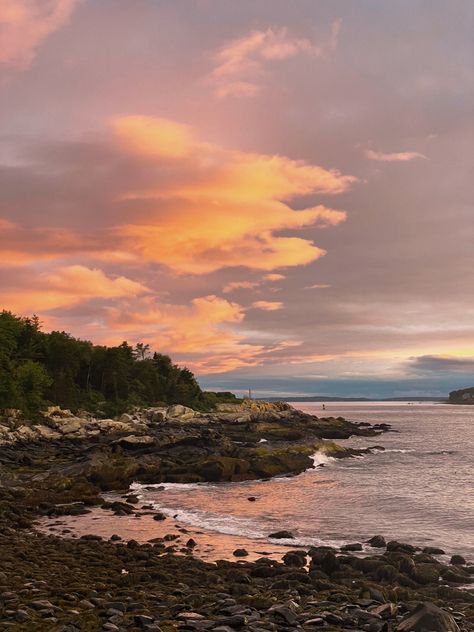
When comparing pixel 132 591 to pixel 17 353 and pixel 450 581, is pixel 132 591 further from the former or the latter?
pixel 17 353

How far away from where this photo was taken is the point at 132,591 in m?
14.3

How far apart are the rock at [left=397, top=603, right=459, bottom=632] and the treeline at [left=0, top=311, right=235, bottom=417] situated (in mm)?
73752

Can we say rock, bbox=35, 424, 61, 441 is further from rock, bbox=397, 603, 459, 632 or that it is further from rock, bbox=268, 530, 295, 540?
rock, bbox=397, 603, 459, 632

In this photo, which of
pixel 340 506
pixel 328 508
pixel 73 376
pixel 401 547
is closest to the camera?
pixel 401 547

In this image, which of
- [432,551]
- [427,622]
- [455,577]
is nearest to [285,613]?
[427,622]

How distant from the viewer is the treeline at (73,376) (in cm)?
8312

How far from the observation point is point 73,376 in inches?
4291

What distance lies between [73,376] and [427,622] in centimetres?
10386

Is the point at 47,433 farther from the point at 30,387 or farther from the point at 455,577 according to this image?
the point at 455,577

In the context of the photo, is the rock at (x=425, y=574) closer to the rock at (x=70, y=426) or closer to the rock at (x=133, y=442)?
the rock at (x=133, y=442)

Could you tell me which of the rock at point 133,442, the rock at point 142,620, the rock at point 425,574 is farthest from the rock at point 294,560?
the rock at point 133,442

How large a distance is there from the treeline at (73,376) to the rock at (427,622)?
7375 cm

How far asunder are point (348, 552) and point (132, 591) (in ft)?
36.8

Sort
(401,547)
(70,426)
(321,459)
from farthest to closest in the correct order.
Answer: (70,426) < (321,459) < (401,547)
